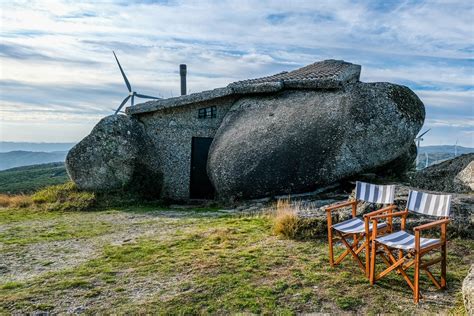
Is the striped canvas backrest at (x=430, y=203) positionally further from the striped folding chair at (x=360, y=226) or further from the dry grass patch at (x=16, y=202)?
the dry grass patch at (x=16, y=202)

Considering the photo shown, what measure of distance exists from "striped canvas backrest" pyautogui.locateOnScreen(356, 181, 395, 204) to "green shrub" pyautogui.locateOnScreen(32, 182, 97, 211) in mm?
8585

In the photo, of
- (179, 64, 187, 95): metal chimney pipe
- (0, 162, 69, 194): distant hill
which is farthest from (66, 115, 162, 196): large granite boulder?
(0, 162, 69, 194): distant hill

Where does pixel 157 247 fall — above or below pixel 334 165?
below

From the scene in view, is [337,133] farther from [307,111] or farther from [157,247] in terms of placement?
[157,247]

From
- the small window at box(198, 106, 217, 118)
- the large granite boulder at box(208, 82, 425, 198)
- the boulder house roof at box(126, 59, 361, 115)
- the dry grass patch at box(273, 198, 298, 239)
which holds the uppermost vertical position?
the boulder house roof at box(126, 59, 361, 115)

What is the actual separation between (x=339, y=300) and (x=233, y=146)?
806 cm

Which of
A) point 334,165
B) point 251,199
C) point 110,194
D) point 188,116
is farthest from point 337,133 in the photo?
point 110,194

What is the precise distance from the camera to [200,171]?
1433cm

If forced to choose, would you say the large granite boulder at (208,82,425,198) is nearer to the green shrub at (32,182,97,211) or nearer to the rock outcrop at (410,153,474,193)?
the rock outcrop at (410,153,474,193)

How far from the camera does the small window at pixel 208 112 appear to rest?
14.4 m

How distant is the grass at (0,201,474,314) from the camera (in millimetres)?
4863

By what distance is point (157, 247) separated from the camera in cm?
743

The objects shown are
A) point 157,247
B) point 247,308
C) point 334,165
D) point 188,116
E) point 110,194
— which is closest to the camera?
point 247,308

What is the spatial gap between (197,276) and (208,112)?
9271mm
